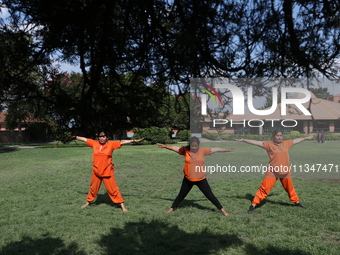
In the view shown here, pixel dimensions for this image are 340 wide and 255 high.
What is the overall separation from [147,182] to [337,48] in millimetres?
8683

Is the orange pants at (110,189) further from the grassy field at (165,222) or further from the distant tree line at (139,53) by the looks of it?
the distant tree line at (139,53)

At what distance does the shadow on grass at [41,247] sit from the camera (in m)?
4.59

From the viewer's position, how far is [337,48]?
2.71m

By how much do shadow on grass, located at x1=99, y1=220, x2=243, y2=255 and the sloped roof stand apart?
211 centimetres

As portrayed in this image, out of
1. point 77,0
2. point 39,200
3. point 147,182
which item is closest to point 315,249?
point 77,0

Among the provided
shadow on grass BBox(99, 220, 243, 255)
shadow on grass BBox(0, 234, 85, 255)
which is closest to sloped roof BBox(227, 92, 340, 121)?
shadow on grass BBox(99, 220, 243, 255)

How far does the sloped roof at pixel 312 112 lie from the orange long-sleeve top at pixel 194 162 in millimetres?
3163

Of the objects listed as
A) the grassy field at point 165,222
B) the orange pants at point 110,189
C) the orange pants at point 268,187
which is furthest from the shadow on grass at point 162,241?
the orange pants at point 268,187

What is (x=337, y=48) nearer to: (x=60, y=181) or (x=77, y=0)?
(x=77, y=0)

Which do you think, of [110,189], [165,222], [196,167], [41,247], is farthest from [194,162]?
[41,247]

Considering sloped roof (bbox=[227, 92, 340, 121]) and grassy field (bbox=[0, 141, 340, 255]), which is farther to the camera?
grassy field (bbox=[0, 141, 340, 255])

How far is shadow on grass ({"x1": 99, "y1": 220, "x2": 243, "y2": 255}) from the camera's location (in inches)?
183

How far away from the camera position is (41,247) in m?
4.77

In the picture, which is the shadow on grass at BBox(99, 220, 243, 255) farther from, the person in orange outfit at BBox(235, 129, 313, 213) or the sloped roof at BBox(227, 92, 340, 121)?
the sloped roof at BBox(227, 92, 340, 121)
